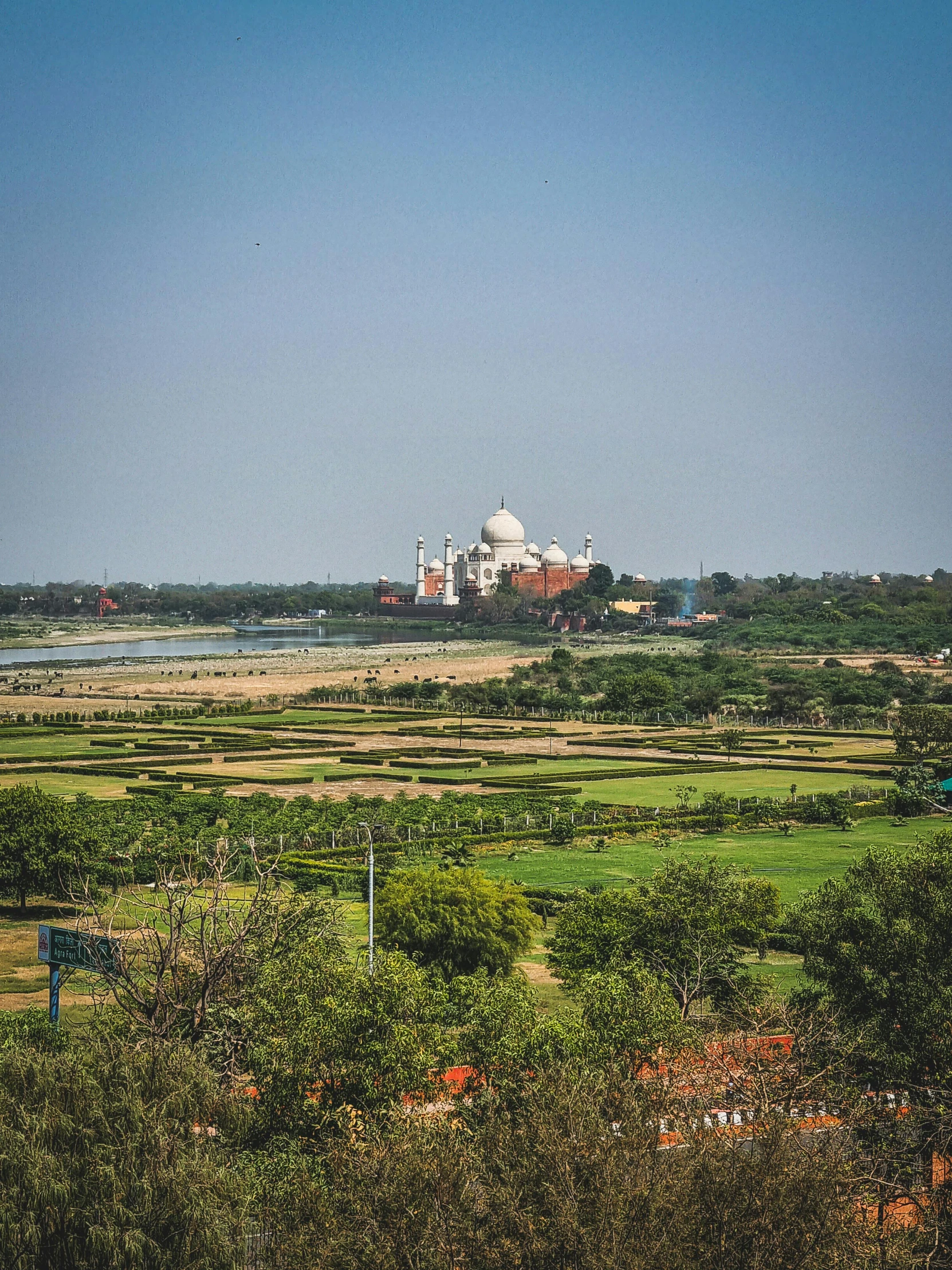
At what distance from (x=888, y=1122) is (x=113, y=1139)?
6.41 metres

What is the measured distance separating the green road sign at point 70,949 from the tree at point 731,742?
31792 millimetres

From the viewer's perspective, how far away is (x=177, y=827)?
30234 millimetres

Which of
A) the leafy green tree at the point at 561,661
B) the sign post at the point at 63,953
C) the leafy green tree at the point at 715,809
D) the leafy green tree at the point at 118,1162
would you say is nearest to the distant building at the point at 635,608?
the leafy green tree at the point at 561,661

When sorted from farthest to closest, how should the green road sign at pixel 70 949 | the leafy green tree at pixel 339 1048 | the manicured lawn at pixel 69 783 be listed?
the manicured lawn at pixel 69 783, the green road sign at pixel 70 949, the leafy green tree at pixel 339 1048

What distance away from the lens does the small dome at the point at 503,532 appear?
142 metres

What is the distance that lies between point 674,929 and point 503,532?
12418 centimetres

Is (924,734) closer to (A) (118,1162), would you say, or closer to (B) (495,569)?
(A) (118,1162)

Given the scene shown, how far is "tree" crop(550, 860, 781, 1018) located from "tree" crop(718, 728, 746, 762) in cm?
2537

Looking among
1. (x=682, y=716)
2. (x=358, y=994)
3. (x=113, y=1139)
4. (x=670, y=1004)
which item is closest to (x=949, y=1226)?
(x=670, y=1004)

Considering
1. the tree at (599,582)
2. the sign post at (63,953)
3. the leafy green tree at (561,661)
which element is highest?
the tree at (599,582)

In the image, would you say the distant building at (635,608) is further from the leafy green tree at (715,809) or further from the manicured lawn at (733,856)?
the manicured lawn at (733,856)

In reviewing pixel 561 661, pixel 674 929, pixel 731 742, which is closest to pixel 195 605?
pixel 561 661

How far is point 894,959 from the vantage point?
14.9 m

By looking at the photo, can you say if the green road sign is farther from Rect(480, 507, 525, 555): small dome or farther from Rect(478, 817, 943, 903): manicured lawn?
Rect(480, 507, 525, 555): small dome
